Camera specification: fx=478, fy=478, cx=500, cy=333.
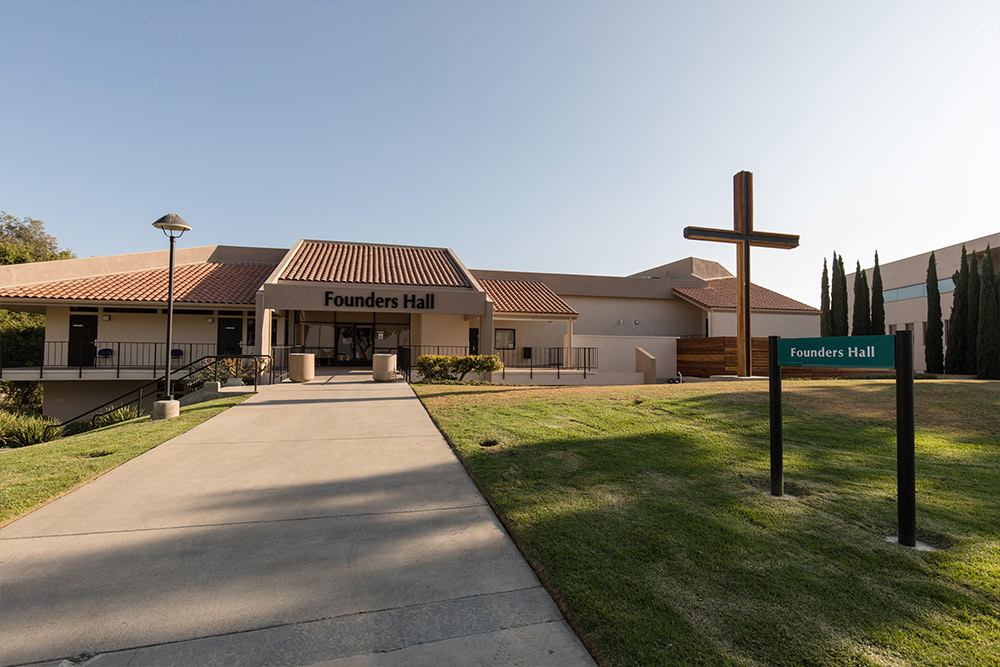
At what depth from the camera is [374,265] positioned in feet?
Answer: 72.6

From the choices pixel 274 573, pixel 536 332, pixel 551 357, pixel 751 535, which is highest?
pixel 536 332

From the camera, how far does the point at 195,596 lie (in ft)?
10.3

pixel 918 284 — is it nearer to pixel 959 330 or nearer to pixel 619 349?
pixel 959 330

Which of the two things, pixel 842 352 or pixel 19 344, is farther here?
pixel 19 344

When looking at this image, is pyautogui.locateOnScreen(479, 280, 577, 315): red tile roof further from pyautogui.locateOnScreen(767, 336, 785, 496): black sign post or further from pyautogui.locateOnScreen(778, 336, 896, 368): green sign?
pyautogui.locateOnScreen(778, 336, 896, 368): green sign

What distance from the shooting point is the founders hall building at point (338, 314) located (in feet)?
59.4

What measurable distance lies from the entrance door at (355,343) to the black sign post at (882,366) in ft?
67.9

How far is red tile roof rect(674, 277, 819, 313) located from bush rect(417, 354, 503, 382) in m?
15.9

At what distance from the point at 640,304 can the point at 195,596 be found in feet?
91.2

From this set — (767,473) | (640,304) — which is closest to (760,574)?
(767,473)

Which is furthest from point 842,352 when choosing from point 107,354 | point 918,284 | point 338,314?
point 918,284

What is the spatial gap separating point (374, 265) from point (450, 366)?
334 inches

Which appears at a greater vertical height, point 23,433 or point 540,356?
point 540,356

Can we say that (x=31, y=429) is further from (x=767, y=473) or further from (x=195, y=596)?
(x=767, y=473)
